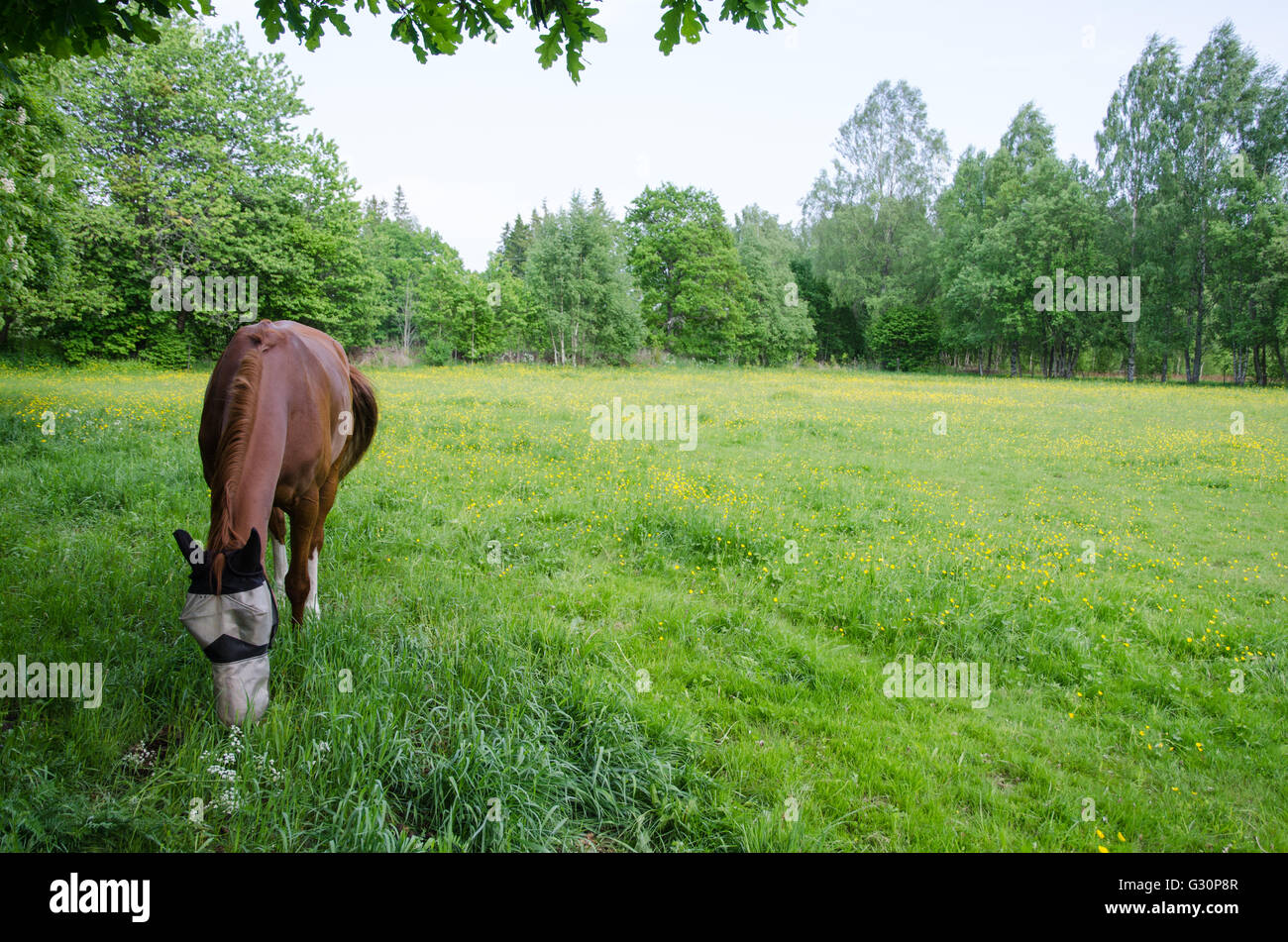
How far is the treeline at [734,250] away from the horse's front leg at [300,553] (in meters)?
13.1

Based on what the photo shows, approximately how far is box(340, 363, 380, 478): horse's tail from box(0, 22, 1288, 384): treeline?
38.5 feet

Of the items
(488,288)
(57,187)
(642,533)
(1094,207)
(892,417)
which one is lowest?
(642,533)

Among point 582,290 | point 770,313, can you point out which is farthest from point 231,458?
point 770,313

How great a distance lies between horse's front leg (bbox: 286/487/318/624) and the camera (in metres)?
4.56

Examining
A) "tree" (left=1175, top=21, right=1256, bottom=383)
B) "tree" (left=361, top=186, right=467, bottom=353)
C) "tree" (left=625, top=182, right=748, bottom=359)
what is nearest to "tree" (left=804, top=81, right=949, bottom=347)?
"tree" (left=625, top=182, right=748, bottom=359)

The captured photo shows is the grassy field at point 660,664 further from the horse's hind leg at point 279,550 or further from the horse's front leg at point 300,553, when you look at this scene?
the horse's hind leg at point 279,550

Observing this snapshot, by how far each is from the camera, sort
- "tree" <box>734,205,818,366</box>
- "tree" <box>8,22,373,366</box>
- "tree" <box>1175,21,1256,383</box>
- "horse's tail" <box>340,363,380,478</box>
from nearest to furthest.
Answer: "horse's tail" <box>340,363,380,478</box> → "tree" <box>8,22,373,366</box> → "tree" <box>1175,21,1256,383</box> → "tree" <box>734,205,818,366</box>

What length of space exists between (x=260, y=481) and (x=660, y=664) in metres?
2.96

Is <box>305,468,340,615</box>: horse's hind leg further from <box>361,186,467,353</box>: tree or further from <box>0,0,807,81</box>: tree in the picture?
<box>361,186,467,353</box>: tree

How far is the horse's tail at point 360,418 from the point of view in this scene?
6043mm

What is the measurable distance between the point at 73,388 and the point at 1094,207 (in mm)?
53989
